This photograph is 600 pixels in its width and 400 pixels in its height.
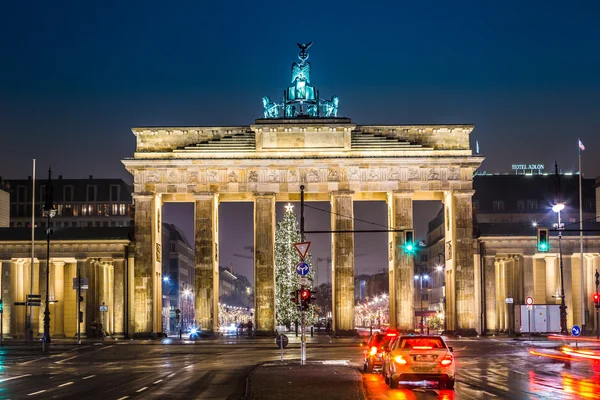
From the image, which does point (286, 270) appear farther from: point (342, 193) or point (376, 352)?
point (376, 352)

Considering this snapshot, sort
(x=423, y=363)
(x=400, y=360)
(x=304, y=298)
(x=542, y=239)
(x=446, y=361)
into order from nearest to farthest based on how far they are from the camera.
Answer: (x=446, y=361), (x=423, y=363), (x=400, y=360), (x=304, y=298), (x=542, y=239)

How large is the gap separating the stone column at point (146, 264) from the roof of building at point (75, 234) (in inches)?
118

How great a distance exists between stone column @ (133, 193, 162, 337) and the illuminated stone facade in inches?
3.4

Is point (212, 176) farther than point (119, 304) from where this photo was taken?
No

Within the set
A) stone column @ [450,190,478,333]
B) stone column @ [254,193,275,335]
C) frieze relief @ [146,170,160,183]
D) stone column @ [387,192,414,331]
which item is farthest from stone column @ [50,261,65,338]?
stone column @ [450,190,478,333]

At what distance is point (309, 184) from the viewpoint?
88.1 metres

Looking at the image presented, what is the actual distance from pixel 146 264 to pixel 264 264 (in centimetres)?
1015

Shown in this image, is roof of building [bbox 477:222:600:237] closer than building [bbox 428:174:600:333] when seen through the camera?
No

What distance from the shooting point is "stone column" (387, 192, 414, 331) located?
283 ft

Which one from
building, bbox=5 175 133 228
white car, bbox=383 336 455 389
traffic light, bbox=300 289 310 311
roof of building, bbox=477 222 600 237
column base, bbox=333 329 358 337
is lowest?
column base, bbox=333 329 358 337

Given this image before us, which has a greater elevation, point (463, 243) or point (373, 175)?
point (373, 175)

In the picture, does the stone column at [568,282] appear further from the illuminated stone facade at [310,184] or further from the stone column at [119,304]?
the stone column at [119,304]

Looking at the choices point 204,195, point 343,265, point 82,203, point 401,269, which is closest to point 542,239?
point 401,269

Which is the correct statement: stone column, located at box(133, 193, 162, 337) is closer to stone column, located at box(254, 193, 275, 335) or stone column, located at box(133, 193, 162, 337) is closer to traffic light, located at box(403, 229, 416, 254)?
stone column, located at box(254, 193, 275, 335)
